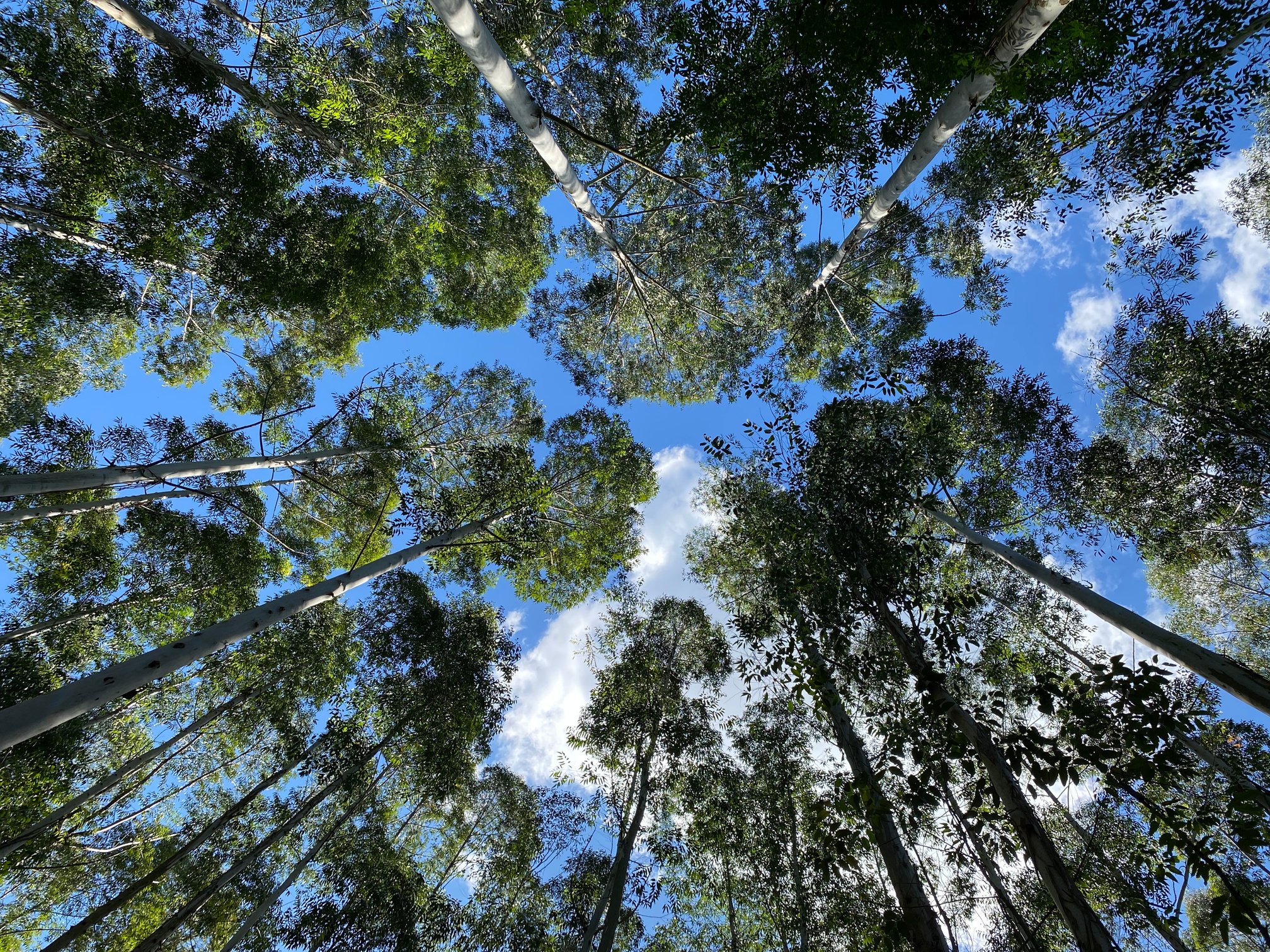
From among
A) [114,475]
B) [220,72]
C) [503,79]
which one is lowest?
[114,475]

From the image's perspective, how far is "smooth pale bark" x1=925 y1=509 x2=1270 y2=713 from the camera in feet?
12.6

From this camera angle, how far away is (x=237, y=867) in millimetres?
7246

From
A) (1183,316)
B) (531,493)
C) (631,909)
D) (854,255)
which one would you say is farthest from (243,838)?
(1183,316)

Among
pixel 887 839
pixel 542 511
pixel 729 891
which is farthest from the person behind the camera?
pixel 542 511

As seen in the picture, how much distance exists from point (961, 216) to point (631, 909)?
634 inches

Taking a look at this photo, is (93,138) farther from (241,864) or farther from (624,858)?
(624,858)

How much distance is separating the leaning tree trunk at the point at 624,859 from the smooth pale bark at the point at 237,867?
15.5ft

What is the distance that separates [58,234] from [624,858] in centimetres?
1404

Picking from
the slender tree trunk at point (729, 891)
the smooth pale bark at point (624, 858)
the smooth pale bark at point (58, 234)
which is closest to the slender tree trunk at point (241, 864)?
the smooth pale bark at point (624, 858)

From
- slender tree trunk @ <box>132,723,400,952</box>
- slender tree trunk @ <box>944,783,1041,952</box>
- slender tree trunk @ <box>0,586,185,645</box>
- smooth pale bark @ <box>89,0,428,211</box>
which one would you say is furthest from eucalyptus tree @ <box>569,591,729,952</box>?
smooth pale bark @ <box>89,0,428,211</box>

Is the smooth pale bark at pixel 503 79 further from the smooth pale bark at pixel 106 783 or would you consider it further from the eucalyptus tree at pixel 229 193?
the smooth pale bark at pixel 106 783

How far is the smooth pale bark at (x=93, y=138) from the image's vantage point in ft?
22.8

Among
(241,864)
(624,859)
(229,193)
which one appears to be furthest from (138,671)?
(229,193)

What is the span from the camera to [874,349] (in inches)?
486
